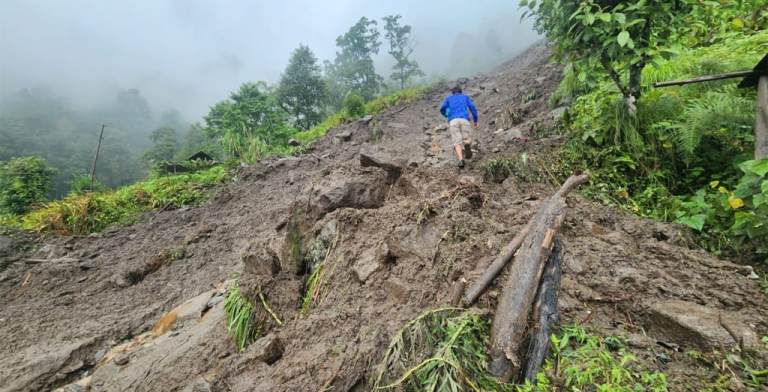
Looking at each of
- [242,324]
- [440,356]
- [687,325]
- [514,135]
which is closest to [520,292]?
[440,356]

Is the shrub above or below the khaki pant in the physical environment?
above

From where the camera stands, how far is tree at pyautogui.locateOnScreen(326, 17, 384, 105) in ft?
120

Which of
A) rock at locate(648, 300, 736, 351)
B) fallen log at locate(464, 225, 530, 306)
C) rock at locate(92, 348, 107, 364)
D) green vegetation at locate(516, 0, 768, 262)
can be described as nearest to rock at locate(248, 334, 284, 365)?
fallen log at locate(464, 225, 530, 306)

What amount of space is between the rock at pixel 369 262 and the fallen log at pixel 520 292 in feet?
3.45

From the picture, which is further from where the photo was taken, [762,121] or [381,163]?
[381,163]

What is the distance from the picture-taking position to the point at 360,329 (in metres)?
1.94

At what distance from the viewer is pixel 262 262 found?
3236 mm

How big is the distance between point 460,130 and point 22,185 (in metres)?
13.2

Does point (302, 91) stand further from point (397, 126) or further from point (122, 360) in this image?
point (122, 360)

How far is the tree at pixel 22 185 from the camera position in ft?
28.6

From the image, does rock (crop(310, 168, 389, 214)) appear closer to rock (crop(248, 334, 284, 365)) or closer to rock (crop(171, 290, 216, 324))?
rock (crop(248, 334, 284, 365))

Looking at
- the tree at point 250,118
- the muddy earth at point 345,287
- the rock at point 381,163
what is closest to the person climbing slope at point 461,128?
the muddy earth at point 345,287

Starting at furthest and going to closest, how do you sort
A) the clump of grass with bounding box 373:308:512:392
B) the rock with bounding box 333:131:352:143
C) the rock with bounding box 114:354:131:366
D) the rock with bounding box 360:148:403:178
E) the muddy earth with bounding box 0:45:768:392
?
the rock with bounding box 333:131:352:143 < the rock with bounding box 360:148:403:178 < the rock with bounding box 114:354:131:366 < the muddy earth with bounding box 0:45:768:392 < the clump of grass with bounding box 373:308:512:392

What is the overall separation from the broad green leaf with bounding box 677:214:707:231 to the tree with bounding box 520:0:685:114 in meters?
1.71
